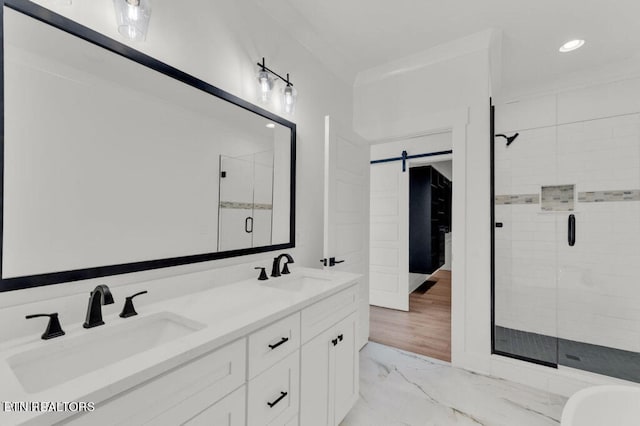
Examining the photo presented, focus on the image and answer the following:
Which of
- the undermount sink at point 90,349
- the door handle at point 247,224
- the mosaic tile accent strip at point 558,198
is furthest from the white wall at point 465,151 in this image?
the undermount sink at point 90,349

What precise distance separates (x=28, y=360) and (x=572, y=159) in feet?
12.9

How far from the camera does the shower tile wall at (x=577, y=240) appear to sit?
2.55 metres

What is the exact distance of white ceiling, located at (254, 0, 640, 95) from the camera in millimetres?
1911

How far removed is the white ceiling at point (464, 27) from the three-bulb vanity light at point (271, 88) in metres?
0.42

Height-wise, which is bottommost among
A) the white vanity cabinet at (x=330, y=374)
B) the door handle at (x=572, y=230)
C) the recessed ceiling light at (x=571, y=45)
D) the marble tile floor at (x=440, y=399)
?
the marble tile floor at (x=440, y=399)

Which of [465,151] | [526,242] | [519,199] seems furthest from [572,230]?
[465,151]

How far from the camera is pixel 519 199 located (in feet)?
9.77

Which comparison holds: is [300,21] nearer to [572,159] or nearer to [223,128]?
[223,128]

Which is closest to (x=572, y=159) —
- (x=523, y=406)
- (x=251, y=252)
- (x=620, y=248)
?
(x=620, y=248)

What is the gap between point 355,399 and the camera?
71.2 inches

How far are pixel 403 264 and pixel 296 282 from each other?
2253mm

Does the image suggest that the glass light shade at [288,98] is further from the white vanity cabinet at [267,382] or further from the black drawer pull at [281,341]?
the black drawer pull at [281,341]

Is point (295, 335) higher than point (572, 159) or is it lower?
lower

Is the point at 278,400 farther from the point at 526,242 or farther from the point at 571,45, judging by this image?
the point at 571,45
